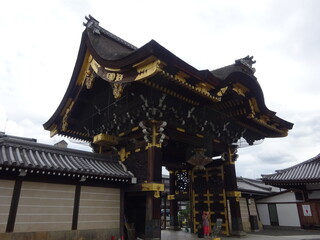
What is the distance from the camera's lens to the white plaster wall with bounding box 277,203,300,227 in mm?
17000

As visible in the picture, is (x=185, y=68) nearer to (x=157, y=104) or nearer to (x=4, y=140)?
(x=157, y=104)

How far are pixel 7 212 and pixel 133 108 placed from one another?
18.2ft

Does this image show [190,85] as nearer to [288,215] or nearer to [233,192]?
[233,192]

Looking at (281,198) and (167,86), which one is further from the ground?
(167,86)

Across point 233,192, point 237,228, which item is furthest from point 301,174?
point 237,228

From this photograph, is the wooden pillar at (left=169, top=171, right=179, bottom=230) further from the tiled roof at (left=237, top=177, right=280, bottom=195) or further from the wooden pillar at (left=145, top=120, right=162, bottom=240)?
the wooden pillar at (left=145, top=120, right=162, bottom=240)

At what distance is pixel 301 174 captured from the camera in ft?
52.9

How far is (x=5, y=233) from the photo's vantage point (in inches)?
290

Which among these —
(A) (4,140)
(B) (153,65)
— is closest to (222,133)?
(B) (153,65)

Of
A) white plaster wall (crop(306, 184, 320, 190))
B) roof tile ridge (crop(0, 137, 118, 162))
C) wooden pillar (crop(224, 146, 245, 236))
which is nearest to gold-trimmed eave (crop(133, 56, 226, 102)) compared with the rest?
roof tile ridge (crop(0, 137, 118, 162))

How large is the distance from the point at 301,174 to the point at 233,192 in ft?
22.0

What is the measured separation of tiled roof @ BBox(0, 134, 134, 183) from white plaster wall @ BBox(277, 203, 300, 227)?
13.4 metres

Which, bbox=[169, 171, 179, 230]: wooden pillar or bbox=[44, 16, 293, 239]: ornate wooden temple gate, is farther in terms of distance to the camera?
bbox=[169, 171, 179, 230]: wooden pillar

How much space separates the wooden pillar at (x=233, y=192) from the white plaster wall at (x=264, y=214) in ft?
26.7
